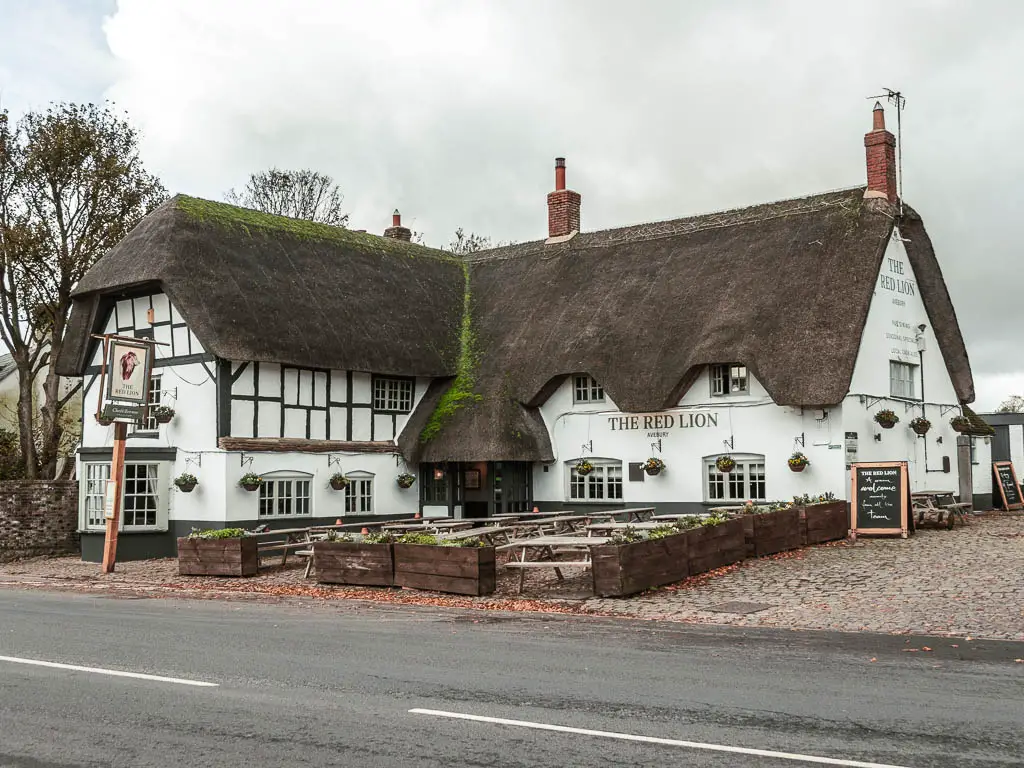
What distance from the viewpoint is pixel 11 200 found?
27828 millimetres

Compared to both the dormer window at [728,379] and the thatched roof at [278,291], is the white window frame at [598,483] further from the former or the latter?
the thatched roof at [278,291]

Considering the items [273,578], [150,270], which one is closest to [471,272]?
[150,270]

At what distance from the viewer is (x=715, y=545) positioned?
1590cm

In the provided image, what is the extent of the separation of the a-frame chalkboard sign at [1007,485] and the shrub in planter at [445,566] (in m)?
18.0

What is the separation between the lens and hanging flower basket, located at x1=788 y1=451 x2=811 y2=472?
21.5m

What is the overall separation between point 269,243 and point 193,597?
12.3 m

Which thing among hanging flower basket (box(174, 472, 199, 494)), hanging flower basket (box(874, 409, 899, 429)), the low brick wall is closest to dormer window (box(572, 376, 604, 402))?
hanging flower basket (box(874, 409, 899, 429))

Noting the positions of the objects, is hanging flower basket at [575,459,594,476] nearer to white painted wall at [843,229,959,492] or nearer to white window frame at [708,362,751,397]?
white window frame at [708,362,751,397]

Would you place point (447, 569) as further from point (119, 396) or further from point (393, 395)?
point (393, 395)

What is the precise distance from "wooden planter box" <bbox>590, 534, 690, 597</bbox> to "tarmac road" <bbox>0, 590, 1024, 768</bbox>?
6.86 ft

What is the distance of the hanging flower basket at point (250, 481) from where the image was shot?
22.1 metres

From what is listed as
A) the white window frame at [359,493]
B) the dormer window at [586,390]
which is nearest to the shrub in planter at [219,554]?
the white window frame at [359,493]

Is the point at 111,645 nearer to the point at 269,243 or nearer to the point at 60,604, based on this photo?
the point at 60,604

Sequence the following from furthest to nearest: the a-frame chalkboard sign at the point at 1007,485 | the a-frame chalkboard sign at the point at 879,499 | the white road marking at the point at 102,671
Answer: the a-frame chalkboard sign at the point at 1007,485 → the a-frame chalkboard sign at the point at 879,499 → the white road marking at the point at 102,671
